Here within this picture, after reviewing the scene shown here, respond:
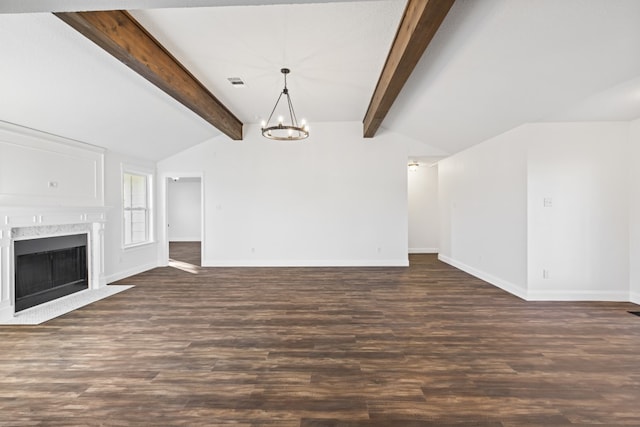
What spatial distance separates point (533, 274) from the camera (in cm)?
443

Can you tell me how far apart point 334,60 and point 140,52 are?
2204 millimetres

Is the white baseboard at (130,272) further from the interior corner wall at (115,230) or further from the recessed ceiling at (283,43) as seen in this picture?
the recessed ceiling at (283,43)

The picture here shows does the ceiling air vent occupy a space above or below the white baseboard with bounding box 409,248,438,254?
above

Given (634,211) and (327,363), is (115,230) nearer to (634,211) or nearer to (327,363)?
(327,363)

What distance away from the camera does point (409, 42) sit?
2.86m

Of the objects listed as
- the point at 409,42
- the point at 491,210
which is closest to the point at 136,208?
the point at 409,42

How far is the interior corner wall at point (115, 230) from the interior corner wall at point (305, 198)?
139cm

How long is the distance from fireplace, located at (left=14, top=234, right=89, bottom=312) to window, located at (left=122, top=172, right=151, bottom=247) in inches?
51.7

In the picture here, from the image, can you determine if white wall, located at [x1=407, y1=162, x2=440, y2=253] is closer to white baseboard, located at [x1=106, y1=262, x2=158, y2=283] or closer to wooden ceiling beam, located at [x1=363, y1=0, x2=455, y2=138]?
wooden ceiling beam, located at [x1=363, y1=0, x2=455, y2=138]

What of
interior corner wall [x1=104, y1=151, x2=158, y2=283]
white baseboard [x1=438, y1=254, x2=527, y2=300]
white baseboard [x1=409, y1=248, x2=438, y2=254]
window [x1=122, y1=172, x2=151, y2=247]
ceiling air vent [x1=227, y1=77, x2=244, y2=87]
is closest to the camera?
ceiling air vent [x1=227, y1=77, x2=244, y2=87]

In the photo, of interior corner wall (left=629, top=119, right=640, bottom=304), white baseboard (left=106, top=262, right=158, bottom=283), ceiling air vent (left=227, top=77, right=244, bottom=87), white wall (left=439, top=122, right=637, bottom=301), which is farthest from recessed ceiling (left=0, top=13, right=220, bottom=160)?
interior corner wall (left=629, top=119, right=640, bottom=304)

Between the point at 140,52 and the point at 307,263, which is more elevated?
the point at 140,52

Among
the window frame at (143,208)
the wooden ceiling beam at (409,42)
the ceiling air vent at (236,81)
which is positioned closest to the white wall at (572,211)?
the wooden ceiling beam at (409,42)

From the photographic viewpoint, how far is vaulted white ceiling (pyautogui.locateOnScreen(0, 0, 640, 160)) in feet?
8.39
